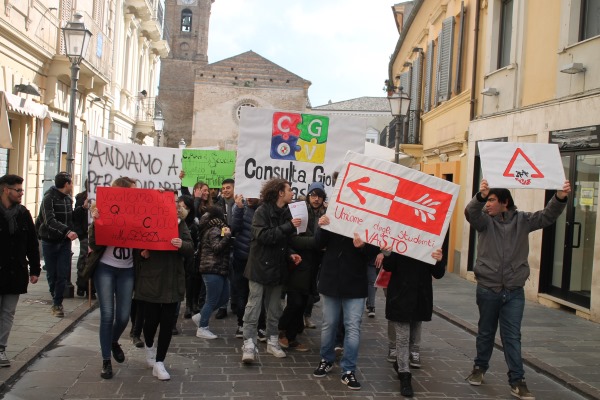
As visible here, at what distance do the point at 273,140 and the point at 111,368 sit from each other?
3300 mm

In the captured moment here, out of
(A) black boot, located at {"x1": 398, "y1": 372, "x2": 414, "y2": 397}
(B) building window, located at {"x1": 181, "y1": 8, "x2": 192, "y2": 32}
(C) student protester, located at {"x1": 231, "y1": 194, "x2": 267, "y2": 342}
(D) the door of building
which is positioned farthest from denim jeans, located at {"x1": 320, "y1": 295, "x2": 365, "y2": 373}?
(B) building window, located at {"x1": 181, "y1": 8, "x2": 192, "y2": 32}

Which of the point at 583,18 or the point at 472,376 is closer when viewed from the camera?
the point at 472,376

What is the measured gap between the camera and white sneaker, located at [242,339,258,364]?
21.7 feet

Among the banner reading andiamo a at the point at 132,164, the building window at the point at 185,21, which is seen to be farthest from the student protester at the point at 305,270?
the building window at the point at 185,21

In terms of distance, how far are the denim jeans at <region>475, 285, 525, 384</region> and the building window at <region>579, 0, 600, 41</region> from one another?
6212mm

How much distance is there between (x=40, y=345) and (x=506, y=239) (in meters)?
4.84

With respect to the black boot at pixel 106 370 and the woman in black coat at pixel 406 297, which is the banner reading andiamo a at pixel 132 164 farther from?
the woman in black coat at pixel 406 297

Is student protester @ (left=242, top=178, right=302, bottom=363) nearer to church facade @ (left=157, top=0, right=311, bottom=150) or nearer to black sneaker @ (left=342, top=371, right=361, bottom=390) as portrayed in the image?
black sneaker @ (left=342, top=371, right=361, bottom=390)

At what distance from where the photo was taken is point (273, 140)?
8.09 m

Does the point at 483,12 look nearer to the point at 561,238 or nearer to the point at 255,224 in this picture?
the point at 561,238

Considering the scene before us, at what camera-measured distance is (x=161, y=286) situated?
595cm

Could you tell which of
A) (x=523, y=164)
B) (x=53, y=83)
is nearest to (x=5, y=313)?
(x=523, y=164)

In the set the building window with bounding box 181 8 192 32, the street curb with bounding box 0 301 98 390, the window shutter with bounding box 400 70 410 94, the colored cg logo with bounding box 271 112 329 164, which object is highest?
the building window with bounding box 181 8 192 32

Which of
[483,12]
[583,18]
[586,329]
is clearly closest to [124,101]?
[483,12]
